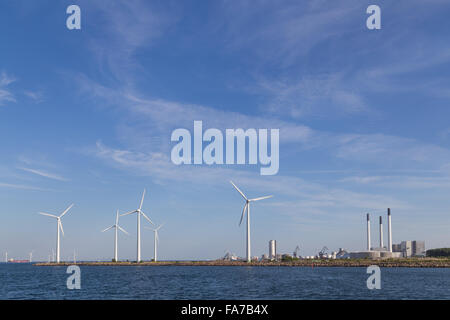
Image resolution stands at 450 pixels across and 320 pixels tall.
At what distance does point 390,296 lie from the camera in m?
65.4

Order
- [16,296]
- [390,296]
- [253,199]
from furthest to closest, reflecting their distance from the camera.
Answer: [253,199] < [16,296] < [390,296]
